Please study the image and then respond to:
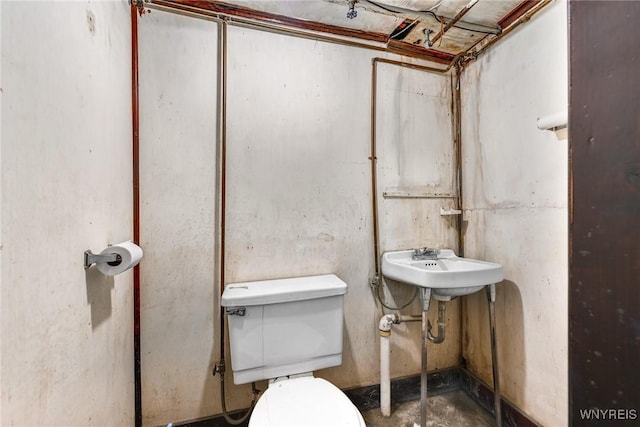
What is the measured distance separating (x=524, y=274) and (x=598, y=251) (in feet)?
3.88

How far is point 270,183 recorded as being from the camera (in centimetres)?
138

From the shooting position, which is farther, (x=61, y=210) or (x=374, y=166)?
(x=374, y=166)

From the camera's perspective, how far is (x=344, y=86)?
4.90ft

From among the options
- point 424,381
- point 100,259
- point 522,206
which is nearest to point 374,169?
point 522,206

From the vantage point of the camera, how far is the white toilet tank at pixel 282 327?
1.14 meters

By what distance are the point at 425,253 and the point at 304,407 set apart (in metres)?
1.01

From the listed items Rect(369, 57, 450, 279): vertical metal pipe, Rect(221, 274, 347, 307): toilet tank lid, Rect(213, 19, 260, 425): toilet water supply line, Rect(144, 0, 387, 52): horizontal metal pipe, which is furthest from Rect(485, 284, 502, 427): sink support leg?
Rect(144, 0, 387, 52): horizontal metal pipe

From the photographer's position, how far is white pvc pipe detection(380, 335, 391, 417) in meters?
1.44

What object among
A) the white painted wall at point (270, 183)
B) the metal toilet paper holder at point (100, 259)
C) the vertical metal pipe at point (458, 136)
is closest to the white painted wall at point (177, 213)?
the white painted wall at point (270, 183)

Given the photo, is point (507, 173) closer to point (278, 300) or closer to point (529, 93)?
point (529, 93)

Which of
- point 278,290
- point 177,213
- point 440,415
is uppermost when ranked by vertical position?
point 177,213

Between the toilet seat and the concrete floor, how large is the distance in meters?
0.62

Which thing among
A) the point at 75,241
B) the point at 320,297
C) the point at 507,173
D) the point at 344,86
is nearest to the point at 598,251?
the point at 320,297

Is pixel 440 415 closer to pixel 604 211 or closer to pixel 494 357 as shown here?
pixel 494 357
